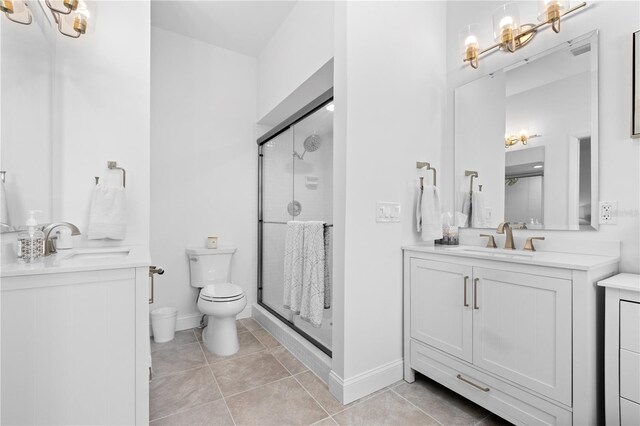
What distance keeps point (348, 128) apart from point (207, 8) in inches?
72.5

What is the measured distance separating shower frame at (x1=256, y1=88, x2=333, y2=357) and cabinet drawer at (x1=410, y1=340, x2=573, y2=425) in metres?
0.61

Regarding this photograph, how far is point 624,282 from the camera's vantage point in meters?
1.24

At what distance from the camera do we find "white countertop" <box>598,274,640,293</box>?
1164mm

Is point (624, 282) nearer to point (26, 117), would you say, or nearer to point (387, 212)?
point (387, 212)

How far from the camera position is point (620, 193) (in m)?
1.49

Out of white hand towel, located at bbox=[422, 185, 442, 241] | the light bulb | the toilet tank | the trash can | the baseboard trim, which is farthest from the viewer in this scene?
the toilet tank

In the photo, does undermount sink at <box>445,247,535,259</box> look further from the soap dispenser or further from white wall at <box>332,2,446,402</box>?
the soap dispenser

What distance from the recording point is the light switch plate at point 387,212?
6.15ft

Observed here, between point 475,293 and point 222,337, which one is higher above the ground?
point 475,293

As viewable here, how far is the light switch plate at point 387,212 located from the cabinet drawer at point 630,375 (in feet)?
3.78

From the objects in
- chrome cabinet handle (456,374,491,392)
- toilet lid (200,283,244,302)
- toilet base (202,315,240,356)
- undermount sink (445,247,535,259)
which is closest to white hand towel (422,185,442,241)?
undermount sink (445,247,535,259)

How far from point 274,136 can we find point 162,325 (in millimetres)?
1929

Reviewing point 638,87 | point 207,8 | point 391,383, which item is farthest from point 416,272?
point 207,8

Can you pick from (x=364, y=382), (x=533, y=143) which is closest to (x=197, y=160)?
(x=364, y=382)
